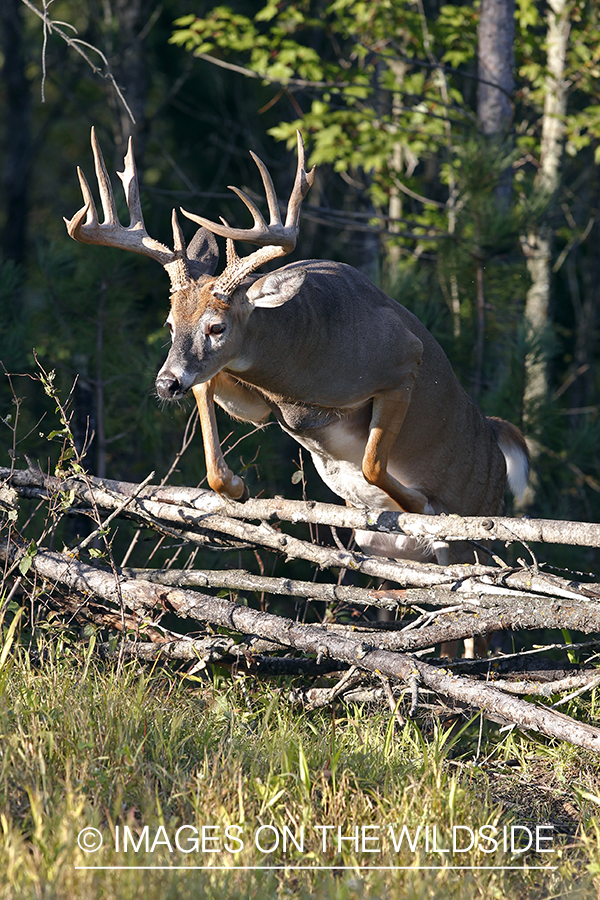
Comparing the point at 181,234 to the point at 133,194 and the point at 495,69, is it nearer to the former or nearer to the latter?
the point at 133,194

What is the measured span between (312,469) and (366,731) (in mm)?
4210

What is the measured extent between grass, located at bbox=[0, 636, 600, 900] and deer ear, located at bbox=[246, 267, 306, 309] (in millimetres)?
1542

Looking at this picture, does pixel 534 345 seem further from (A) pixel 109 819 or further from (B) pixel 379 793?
(A) pixel 109 819

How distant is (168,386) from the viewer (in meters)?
3.51

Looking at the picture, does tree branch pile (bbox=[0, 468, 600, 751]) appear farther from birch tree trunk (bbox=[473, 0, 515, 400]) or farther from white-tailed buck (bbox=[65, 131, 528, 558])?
birch tree trunk (bbox=[473, 0, 515, 400])

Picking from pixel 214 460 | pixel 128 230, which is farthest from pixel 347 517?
pixel 128 230

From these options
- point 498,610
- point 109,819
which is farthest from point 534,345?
point 109,819

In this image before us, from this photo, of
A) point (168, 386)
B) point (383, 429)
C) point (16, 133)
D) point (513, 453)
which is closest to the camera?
point (168, 386)

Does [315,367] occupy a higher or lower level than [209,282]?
lower

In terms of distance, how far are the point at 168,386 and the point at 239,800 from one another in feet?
5.10

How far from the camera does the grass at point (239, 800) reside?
226cm

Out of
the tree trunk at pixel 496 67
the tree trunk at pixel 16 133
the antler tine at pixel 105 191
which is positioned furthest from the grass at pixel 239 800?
the tree trunk at pixel 16 133

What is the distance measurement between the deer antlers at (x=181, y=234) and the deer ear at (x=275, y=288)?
0.07m

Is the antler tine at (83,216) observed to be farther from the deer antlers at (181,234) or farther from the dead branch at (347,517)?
the dead branch at (347,517)
